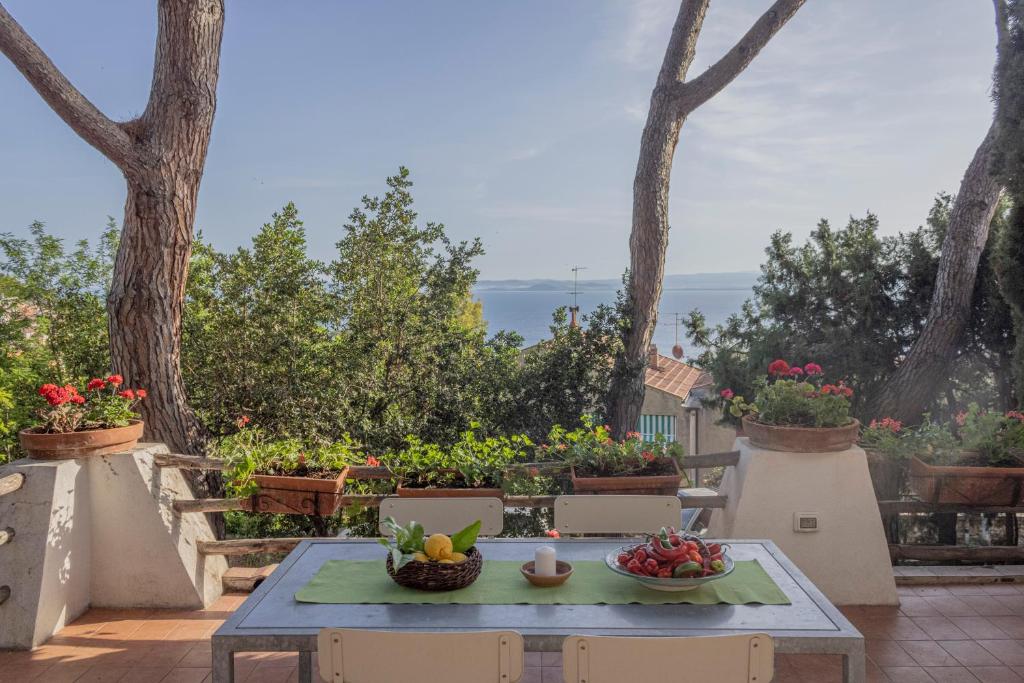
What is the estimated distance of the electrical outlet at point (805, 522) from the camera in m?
3.53

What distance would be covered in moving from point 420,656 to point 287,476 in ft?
6.49

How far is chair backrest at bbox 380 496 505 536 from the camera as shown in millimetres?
2896

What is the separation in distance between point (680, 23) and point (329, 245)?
3.49 m

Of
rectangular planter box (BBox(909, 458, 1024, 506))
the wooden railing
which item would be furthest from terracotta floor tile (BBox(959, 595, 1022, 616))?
the wooden railing

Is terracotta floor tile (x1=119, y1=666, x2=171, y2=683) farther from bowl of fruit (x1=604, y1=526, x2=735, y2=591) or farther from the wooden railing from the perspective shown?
bowl of fruit (x1=604, y1=526, x2=735, y2=591)

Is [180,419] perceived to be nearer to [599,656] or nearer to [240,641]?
[240,641]

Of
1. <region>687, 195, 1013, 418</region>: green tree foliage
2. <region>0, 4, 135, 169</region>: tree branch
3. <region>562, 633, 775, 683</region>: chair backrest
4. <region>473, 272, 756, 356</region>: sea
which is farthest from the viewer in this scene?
<region>473, 272, 756, 356</region>: sea

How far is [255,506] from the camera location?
11.4 feet

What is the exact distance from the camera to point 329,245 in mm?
6797

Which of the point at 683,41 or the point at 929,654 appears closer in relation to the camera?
the point at 929,654

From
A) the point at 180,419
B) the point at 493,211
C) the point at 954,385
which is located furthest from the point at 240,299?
the point at 493,211

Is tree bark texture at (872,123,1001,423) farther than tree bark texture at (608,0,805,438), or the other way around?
tree bark texture at (872,123,1001,423)

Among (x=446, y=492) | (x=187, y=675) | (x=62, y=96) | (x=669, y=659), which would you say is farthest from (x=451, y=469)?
(x=62, y=96)

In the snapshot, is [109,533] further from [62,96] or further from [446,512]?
[62,96]
